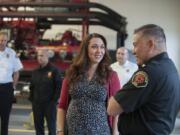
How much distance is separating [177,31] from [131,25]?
157 centimetres

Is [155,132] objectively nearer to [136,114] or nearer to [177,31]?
[136,114]

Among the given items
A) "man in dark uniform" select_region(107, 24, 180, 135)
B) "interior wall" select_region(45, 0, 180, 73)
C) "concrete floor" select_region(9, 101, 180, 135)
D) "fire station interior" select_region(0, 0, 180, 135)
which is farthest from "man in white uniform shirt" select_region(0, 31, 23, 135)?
"interior wall" select_region(45, 0, 180, 73)

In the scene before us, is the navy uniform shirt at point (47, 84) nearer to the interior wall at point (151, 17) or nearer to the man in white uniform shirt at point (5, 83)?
the man in white uniform shirt at point (5, 83)

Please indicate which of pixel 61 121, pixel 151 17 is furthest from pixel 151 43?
pixel 151 17

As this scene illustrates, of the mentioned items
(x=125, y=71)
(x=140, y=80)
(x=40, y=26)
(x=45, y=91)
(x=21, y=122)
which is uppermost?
(x=40, y=26)

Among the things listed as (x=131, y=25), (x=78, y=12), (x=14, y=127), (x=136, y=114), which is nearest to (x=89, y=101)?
(x=136, y=114)

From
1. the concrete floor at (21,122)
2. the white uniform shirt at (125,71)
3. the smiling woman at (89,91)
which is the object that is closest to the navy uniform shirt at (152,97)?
the smiling woman at (89,91)

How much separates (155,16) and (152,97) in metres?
11.2

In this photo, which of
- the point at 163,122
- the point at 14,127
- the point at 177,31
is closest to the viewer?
the point at 163,122

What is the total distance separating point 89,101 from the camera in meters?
3.66

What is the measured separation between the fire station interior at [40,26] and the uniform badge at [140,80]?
307 inches

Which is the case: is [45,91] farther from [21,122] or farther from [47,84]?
[21,122]

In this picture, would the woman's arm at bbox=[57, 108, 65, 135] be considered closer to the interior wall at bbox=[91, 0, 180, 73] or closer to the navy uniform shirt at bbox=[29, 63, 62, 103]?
the navy uniform shirt at bbox=[29, 63, 62, 103]

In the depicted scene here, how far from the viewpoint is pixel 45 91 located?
658 centimetres
